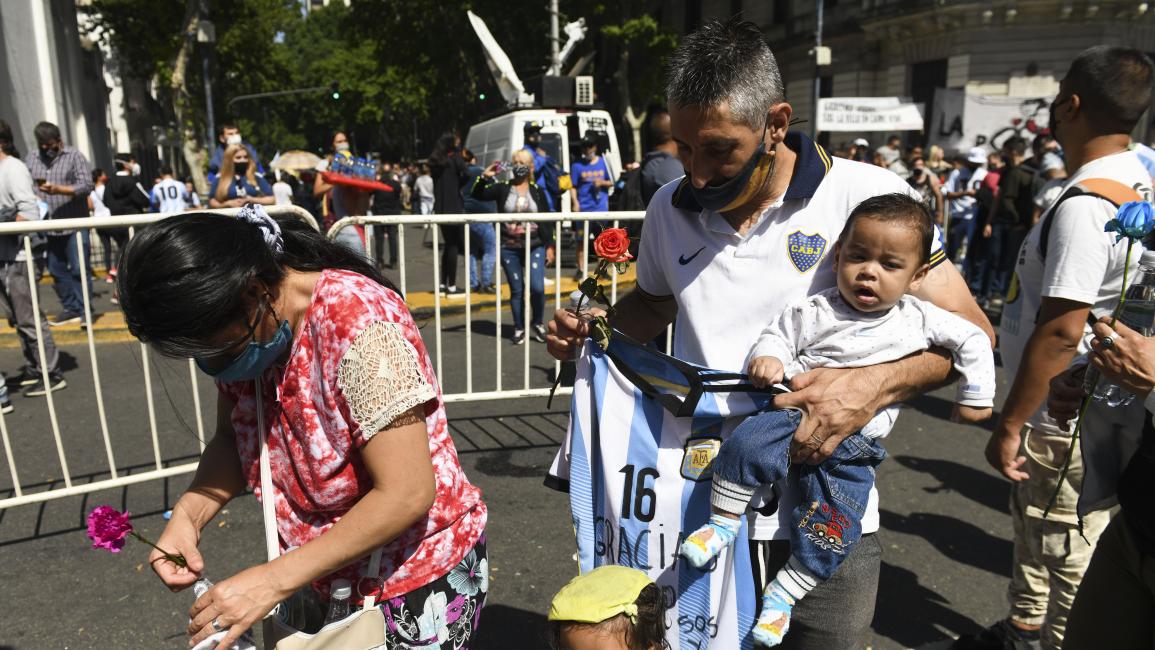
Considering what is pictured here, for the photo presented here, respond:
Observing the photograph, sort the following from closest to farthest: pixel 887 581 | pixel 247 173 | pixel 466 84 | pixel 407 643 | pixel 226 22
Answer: pixel 407 643, pixel 887 581, pixel 247 173, pixel 226 22, pixel 466 84

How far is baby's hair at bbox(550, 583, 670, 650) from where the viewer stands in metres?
1.71

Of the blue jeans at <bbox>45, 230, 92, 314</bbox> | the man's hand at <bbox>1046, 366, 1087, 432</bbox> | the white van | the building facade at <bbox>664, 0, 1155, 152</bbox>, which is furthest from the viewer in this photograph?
the building facade at <bbox>664, 0, 1155, 152</bbox>

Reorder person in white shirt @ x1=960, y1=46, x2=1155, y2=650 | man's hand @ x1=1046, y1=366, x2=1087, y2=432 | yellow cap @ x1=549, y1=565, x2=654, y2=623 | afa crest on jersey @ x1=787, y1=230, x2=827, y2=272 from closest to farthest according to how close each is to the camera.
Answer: yellow cap @ x1=549, y1=565, x2=654, y2=623
afa crest on jersey @ x1=787, y1=230, x2=827, y2=272
man's hand @ x1=1046, y1=366, x2=1087, y2=432
person in white shirt @ x1=960, y1=46, x2=1155, y2=650

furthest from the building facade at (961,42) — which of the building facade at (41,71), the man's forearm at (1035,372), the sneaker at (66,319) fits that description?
the man's forearm at (1035,372)

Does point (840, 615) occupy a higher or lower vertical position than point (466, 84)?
lower

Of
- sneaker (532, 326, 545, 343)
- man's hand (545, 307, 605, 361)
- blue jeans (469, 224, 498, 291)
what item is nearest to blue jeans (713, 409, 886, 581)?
man's hand (545, 307, 605, 361)

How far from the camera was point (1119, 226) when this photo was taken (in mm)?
Answer: 1756

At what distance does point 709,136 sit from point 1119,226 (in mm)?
938

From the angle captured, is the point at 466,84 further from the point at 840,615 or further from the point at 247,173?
the point at 840,615

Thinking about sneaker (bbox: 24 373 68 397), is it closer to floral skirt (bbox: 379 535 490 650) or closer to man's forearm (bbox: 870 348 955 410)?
floral skirt (bbox: 379 535 490 650)

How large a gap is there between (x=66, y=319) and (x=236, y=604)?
871 centimetres

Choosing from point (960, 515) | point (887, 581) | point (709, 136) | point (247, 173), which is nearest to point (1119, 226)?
point (709, 136)

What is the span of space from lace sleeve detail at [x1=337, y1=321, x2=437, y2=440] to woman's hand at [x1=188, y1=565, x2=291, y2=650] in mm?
353

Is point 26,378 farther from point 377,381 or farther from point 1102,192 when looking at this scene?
point 1102,192
